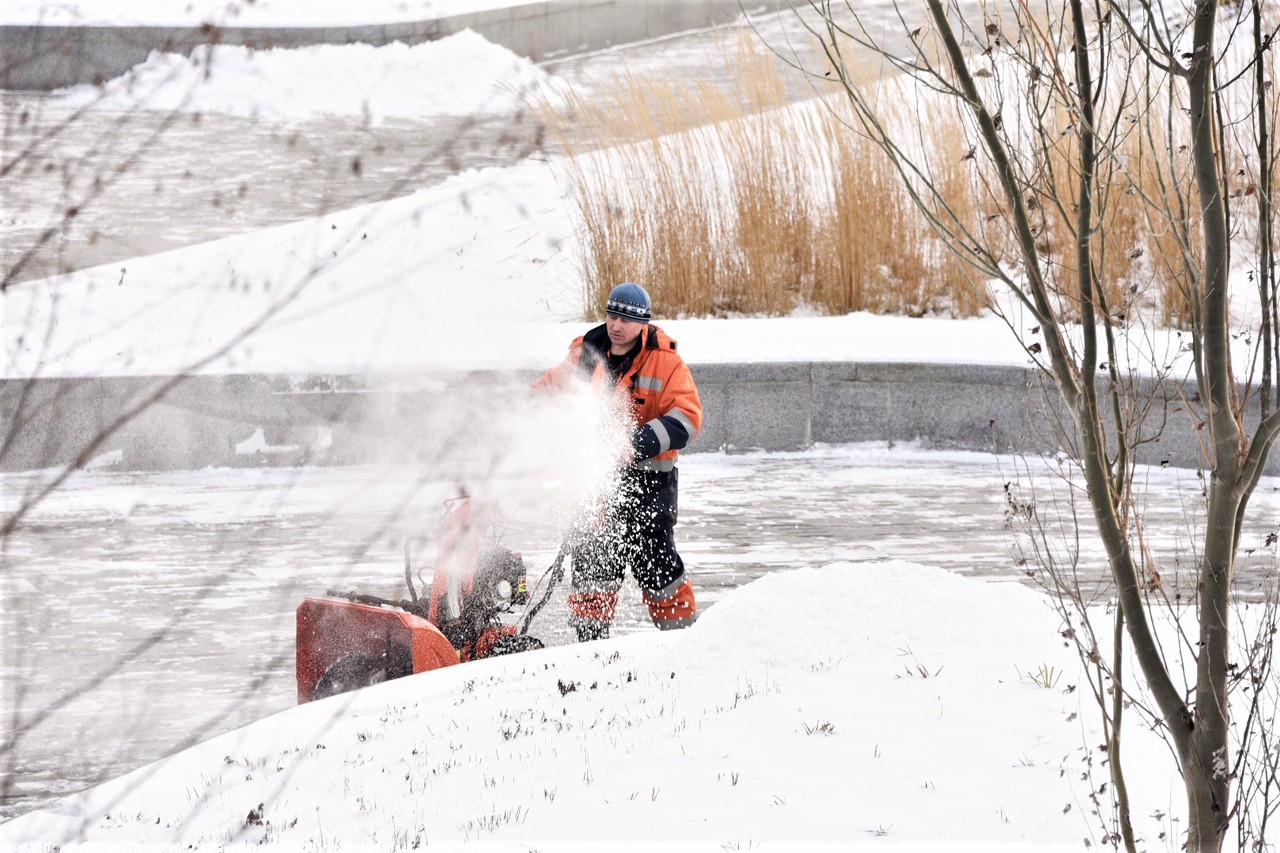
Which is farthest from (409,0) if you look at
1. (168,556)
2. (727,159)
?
(168,556)

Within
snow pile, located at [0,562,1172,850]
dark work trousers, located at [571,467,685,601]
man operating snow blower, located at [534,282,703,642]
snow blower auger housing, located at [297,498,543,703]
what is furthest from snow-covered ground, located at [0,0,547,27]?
snow pile, located at [0,562,1172,850]

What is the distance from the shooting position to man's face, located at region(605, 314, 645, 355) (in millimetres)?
6250

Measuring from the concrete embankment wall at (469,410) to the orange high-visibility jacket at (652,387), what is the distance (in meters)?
2.40

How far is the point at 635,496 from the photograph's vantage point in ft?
21.0

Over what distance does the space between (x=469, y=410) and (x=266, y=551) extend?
1723 millimetres

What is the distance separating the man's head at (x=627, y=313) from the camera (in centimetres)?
619

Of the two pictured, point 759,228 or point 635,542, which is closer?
point 635,542

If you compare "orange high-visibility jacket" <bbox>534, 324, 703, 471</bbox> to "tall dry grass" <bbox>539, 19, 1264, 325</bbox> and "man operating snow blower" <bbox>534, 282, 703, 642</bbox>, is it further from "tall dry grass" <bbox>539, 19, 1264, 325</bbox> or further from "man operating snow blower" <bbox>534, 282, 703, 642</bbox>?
"tall dry grass" <bbox>539, 19, 1264, 325</bbox>

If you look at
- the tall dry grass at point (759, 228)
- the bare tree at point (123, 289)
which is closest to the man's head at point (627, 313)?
the bare tree at point (123, 289)

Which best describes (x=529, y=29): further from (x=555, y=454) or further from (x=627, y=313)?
(x=627, y=313)

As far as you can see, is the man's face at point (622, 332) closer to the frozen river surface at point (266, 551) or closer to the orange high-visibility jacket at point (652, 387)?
the orange high-visibility jacket at point (652, 387)

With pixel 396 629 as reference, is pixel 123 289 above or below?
above

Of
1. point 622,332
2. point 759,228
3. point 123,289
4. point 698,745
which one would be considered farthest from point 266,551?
point 759,228

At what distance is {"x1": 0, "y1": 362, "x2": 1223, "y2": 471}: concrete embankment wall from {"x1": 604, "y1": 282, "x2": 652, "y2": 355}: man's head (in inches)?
103
